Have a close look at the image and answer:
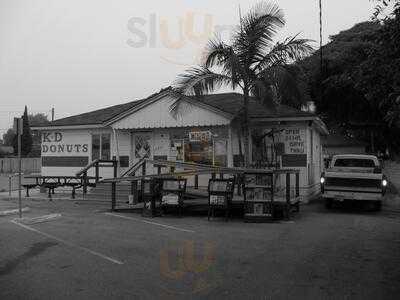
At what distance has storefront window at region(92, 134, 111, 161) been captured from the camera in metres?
21.1

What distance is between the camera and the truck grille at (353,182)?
597 inches

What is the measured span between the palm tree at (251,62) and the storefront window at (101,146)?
6624 mm

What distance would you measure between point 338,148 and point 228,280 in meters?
41.4

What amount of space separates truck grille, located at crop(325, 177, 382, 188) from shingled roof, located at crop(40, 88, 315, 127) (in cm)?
288

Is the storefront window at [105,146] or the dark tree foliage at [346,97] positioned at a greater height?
the dark tree foliage at [346,97]

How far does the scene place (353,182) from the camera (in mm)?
15305

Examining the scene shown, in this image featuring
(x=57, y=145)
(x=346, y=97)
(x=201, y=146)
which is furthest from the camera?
(x=346, y=97)

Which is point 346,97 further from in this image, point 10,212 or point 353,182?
point 10,212

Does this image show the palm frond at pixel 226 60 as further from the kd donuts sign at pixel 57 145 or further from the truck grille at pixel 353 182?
the kd donuts sign at pixel 57 145

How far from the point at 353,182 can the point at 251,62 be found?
5.00 m

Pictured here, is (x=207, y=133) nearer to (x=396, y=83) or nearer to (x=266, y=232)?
(x=266, y=232)

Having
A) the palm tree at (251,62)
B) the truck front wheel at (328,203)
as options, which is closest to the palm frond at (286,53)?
the palm tree at (251,62)

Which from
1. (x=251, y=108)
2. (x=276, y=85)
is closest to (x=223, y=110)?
(x=251, y=108)

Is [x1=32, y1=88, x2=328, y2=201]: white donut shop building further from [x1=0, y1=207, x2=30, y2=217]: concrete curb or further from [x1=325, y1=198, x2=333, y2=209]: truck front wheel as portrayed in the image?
[x1=0, y1=207, x2=30, y2=217]: concrete curb
